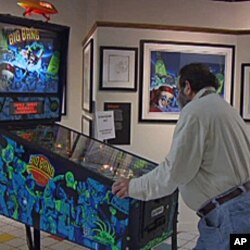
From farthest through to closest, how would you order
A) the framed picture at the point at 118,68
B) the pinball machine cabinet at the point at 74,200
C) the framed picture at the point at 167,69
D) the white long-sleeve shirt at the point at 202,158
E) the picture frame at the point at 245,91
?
the picture frame at the point at 245,91
the framed picture at the point at 167,69
the framed picture at the point at 118,68
the pinball machine cabinet at the point at 74,200
the white long-sleeve shirt at the point at 202,158

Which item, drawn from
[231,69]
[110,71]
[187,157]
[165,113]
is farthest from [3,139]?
[231,69]

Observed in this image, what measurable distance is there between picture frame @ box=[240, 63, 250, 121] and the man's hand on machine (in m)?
2.58

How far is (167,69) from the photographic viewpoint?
4480 millimetres

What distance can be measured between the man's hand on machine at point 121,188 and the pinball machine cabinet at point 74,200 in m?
0.04

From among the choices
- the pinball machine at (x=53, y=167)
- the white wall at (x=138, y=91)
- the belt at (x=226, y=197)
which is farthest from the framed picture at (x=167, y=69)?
the belt at (x=226, y=197)

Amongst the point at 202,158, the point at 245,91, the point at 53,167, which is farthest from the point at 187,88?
the point at 245,91

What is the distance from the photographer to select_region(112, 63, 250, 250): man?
220 cm

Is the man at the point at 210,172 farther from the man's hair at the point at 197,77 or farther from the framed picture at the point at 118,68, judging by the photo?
the framed picture at the point at 118,68

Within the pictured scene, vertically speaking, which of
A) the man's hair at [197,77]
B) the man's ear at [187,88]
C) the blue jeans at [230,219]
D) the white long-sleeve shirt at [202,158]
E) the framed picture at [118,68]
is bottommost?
the blue jeans at [230,219]

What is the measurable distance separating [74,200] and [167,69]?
235 cm

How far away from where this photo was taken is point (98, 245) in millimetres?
2422

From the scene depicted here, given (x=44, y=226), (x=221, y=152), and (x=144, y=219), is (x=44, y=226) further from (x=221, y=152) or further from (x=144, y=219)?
(x=221, y=152)

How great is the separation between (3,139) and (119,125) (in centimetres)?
187

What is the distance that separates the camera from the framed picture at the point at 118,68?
430 cm
